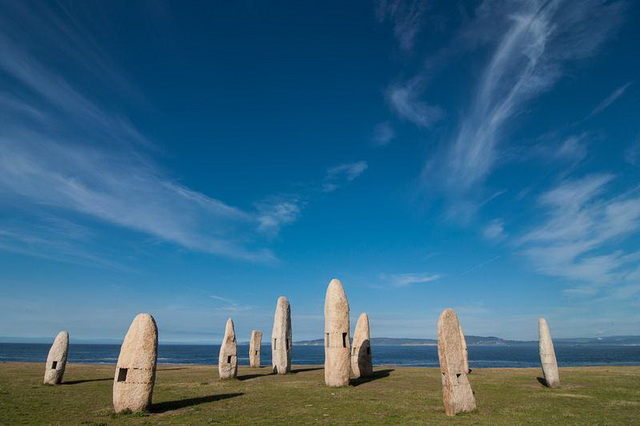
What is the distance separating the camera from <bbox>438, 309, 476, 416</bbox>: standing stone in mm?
15266

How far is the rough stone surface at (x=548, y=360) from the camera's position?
22655mm

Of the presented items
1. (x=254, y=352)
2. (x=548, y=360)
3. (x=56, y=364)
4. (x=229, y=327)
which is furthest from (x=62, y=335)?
(x=548, y=360)

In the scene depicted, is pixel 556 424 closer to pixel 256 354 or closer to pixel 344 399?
pixel 344 399

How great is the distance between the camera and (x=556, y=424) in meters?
13.6

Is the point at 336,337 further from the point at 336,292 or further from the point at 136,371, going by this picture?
the point at 136,371

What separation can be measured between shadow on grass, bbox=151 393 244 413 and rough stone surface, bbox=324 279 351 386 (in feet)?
17.7

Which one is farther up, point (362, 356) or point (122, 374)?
point (362, 356)

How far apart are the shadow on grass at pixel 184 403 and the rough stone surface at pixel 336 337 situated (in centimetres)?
539

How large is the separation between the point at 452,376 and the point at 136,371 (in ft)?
40.0

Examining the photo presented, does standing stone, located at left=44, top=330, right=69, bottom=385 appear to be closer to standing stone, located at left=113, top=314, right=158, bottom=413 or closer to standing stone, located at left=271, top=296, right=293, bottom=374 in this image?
standing stone, located at left=113, top=314, right=158, bottom=413

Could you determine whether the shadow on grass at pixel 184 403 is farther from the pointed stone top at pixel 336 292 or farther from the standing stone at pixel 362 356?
the standing stone at pixel 362 356

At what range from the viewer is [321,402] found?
18406mm

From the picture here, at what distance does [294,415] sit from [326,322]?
9.25 meters

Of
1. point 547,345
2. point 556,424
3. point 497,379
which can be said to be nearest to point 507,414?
point 556,424
